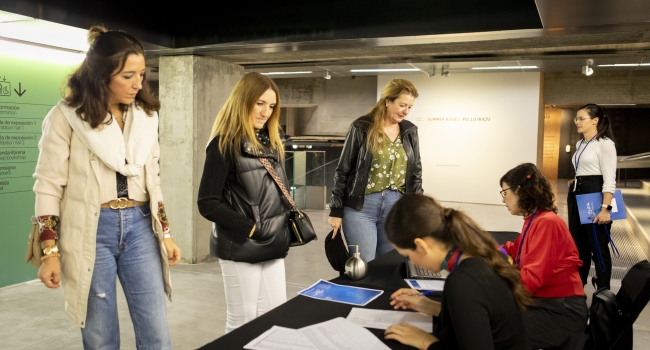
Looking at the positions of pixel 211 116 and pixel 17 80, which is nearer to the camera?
pixel 17 80

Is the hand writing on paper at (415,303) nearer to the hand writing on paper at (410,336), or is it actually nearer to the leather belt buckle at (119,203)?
the hand writing on paper at (410,336)

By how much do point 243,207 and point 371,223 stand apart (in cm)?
100

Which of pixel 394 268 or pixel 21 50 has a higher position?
pixel 21 50

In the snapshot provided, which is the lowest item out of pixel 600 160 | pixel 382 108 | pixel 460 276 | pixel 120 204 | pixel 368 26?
pixel 460 276

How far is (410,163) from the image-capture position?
11.0 ft

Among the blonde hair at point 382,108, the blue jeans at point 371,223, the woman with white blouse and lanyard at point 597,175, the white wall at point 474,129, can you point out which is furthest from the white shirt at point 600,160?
the white wall at point 474,129

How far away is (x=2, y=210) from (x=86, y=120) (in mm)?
3378

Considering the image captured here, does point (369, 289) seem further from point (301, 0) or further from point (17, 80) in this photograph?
point (17, 80)

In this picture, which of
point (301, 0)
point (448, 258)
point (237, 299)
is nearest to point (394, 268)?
point (237, 299)

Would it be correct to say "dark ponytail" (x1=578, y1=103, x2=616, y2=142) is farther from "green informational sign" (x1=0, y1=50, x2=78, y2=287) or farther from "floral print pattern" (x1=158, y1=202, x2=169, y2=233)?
"green informational sign" (x1=0, y1=50, x2=78, y2=287)

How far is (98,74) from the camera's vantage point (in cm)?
191

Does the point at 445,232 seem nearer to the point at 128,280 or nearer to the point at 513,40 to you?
the point at 128,280

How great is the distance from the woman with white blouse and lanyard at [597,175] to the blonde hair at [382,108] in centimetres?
184

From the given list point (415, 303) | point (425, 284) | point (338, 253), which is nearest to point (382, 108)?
point (338, 253)
